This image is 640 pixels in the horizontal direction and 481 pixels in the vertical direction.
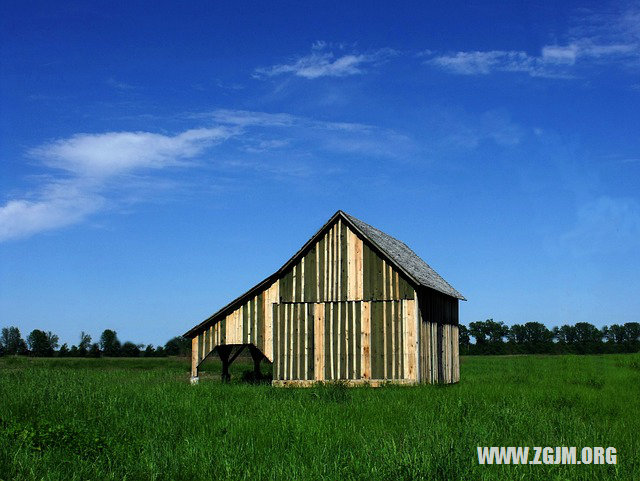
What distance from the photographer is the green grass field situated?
9.31m

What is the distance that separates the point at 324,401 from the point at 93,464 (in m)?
8.37

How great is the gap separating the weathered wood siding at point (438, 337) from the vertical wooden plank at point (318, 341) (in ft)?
13.4

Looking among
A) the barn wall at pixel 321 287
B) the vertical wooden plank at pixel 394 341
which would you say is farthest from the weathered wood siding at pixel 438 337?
the barn wall at pixel 321 287

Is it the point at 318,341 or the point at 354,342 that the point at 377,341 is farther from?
the point at 318,341

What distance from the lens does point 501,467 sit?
372 inches

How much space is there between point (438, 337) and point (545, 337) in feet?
398

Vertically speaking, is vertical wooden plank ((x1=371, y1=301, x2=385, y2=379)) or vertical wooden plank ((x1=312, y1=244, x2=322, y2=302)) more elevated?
vertical wooden plank ((x1=312, y1=244, x2=322, y2=302))

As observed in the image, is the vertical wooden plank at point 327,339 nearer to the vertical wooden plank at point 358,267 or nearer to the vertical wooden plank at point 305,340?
the vertical wooden plank at point 305,340

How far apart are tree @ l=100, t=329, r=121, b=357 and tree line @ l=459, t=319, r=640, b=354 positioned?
56.3 metres

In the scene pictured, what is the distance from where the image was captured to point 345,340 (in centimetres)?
2648

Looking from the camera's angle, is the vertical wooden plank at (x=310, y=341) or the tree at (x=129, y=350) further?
the tree at (x=129, y=350)

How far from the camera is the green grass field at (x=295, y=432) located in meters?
9.31

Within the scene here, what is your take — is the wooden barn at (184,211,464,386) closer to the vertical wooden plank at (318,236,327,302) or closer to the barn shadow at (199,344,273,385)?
the vertical wooden plank at (318,236,327,302)

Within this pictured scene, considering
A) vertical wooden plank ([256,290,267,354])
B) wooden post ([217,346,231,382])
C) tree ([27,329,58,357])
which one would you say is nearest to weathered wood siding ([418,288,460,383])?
vertical wooden plank ([256,290,267,354])
